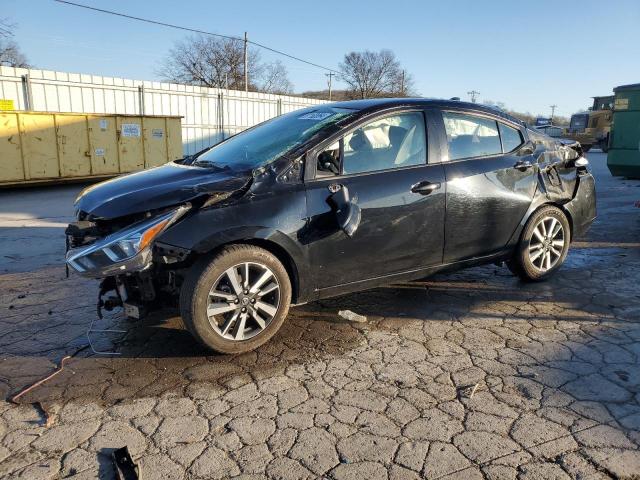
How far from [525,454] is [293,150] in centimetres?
243

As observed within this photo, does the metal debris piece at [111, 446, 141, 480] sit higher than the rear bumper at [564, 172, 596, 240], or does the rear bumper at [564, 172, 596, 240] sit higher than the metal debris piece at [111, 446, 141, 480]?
the rear bumper at [564, 172, 596, 240]

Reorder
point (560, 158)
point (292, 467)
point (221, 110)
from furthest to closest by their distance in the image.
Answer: point (221, 110), point (560, 158), point (292, 467)

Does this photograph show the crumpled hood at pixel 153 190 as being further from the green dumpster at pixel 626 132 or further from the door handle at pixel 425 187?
the green dumpster at pixel 626 132

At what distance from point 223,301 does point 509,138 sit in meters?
3.10

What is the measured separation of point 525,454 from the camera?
2.50 metres

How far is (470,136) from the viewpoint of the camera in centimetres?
458

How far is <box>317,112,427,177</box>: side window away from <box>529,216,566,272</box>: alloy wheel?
1.56 m

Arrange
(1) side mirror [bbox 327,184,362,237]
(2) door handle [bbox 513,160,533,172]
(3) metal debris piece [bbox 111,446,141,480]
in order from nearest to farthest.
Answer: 1. (3) metal debris piece [bbox 111,446,141,480]
2. (1) side mirror [bbox 327,184,362,237]
3. (2) door handle [bbox 513,160,533,172]

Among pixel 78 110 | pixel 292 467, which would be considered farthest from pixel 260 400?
pixel 78 110

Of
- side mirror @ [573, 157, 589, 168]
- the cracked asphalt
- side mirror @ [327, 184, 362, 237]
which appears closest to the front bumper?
the cracked asphalt

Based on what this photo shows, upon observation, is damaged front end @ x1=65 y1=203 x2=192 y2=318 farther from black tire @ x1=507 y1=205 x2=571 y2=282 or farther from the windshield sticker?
black tire @ x1=507 y1=205 x2=571 y2=282

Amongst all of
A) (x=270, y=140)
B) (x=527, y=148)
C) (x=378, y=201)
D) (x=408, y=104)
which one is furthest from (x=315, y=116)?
(x=527, y=148)

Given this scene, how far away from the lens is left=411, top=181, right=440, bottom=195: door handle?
4094 millimetres

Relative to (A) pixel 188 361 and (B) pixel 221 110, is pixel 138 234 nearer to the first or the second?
(A) pixel 188 361
